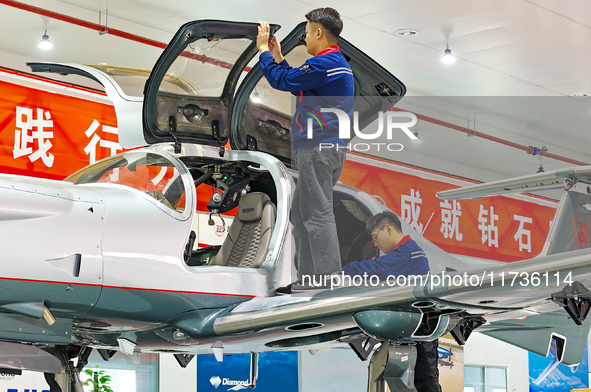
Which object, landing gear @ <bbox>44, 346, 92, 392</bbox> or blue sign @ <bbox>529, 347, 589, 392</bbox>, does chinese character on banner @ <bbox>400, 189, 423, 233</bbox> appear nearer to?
blue sign @ <bbox>529, 347, 589, 392</bbox>

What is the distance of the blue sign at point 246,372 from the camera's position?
33.1 ft

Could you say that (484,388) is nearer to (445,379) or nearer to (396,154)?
(445,379)

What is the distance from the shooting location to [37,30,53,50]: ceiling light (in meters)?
8.95

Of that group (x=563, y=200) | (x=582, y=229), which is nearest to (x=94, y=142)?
(x=563, y=200)

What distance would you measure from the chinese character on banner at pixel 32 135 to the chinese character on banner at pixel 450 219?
543 cm

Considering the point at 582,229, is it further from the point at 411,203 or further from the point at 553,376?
the point at 553,376

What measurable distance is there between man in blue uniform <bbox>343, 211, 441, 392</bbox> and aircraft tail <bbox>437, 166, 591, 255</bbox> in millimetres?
482

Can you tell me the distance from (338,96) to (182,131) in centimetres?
132

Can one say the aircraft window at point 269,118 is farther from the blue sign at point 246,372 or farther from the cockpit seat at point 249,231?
the blue sign at point 246,372

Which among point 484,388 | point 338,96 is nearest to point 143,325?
point 338,96

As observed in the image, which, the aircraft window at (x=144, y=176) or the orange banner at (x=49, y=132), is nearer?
the aircraft window at (x=144, y=176)

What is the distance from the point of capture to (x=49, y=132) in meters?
8.42

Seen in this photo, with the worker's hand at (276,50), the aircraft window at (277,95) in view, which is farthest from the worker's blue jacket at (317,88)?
the aircraft window at (277,95)

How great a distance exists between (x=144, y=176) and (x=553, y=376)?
12.1 meters
